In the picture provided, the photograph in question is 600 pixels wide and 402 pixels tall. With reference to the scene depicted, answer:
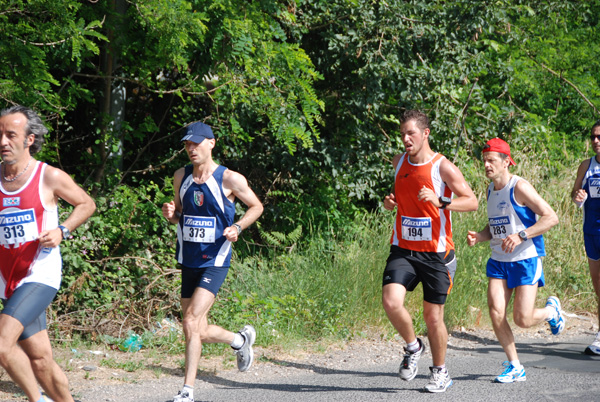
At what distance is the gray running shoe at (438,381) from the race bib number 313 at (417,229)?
1.06 metres

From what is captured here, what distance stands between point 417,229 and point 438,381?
4.01 feet

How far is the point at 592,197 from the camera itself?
775cm

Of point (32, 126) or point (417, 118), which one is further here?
point (417, 118)

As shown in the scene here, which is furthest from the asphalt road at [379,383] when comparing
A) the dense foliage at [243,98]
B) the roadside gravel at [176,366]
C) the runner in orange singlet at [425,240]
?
the dense foliage at [243,98]

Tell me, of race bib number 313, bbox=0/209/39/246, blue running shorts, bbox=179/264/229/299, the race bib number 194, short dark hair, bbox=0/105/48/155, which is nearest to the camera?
race bib number 313, bbox=0/209/39/246

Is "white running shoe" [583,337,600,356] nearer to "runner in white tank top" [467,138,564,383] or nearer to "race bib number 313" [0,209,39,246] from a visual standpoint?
"runner in white tank top" [467,138,564,383]

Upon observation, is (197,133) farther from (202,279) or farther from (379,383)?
(379,383)

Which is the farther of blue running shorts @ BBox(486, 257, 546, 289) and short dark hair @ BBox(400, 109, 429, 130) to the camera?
blue running shorts @ BBox(486, 257, 546, 289)

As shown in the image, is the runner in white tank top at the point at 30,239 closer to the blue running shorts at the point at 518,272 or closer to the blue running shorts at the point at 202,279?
the blue running shorts at the point at 202,279

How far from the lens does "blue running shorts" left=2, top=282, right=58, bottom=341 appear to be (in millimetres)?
4316

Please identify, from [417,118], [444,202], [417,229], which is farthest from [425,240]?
[417,118]

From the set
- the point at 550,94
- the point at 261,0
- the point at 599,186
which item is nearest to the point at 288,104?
the point at 261,0

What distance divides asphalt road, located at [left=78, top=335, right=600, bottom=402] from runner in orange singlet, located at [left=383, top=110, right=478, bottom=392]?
1.00 feet

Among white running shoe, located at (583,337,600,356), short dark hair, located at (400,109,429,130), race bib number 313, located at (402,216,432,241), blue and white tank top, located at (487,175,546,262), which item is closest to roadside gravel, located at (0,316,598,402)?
white running shoe, located at (583,337,600,356)
